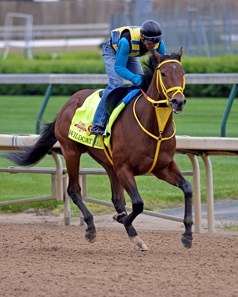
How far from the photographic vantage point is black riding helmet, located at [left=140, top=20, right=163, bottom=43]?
25.4ft

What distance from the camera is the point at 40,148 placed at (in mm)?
9195

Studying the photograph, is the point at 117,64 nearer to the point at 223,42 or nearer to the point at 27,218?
the point at 27,218

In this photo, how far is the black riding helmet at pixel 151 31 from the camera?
775 centimetres

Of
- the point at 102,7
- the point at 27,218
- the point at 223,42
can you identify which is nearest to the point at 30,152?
the point at 27,218

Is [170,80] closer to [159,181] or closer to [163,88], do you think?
[163,88]

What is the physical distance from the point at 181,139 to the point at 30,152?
1.59 m

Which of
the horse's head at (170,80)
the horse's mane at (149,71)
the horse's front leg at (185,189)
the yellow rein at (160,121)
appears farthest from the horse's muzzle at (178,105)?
the horse's front leg at (185,189)

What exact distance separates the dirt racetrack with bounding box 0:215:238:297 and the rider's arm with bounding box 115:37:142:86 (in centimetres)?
147

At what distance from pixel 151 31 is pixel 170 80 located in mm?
638

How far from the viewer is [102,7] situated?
39.9m

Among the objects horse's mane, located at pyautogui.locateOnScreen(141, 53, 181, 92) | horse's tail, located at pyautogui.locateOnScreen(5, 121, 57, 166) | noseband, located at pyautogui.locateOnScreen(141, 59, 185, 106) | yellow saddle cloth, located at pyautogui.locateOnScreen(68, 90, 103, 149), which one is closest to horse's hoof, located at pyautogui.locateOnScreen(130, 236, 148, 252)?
yellow saddle cloth, located at pyautogui.locateOnScreen(68, 90, 103, 149)

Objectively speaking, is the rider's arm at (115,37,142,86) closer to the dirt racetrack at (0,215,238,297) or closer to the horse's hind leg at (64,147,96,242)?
the horse's hind leg at (64,147,96,242)

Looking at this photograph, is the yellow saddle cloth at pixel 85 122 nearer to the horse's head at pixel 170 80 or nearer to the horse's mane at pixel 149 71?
the horse's mane at pixel 149 71

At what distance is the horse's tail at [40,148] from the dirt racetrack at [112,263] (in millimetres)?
691
